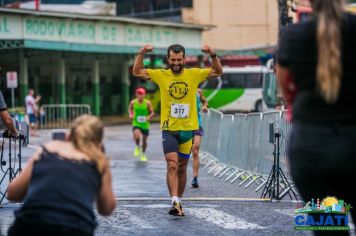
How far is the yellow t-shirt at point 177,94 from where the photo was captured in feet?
29.3

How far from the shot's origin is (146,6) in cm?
6225

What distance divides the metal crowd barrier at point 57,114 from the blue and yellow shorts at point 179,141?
24.3m

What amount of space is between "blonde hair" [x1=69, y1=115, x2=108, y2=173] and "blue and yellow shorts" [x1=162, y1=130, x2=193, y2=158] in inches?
187

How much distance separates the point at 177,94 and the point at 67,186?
517 centimetres

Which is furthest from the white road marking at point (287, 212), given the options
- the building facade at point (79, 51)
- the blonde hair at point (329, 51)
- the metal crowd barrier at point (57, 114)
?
the building facade at point (79, 51)

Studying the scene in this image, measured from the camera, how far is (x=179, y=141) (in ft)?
29.4

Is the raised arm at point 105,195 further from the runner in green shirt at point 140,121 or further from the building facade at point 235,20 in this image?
the building facade at point 235,20

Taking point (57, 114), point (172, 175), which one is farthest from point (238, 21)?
point (172, 175)

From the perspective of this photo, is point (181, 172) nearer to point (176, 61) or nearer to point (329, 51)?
point (176, 61)

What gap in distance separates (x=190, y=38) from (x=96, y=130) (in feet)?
133

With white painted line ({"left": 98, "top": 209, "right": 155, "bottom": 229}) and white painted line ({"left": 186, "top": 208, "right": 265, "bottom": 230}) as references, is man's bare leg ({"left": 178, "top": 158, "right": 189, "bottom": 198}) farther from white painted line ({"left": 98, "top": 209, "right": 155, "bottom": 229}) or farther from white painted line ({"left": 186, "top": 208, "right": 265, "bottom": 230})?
white painted line ({"left": 98, "top": 209, "right": 155, "bottom": 229})

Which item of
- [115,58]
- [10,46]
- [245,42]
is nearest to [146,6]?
[245,42]

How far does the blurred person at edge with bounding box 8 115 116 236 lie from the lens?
383 centimetres

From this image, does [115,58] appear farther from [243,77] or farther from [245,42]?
[245,42]
